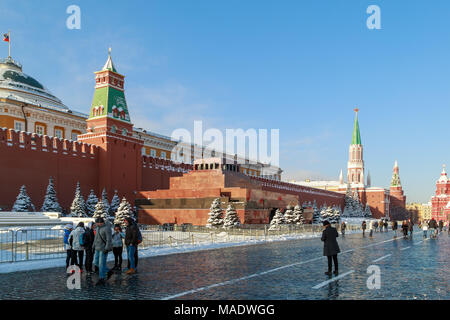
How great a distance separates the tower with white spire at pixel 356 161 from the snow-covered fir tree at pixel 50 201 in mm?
88539

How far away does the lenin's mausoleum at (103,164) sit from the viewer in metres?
32.8

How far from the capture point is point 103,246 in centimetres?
886

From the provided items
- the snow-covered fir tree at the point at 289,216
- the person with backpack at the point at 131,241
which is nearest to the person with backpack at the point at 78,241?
the person with backpack at the point at 131,241

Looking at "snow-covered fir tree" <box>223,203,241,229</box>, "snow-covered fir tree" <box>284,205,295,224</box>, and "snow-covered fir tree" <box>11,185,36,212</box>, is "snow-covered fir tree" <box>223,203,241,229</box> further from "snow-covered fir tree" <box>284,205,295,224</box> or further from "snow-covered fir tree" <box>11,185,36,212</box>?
"snow-covered fir tree" <box>11,185,36,212</box>

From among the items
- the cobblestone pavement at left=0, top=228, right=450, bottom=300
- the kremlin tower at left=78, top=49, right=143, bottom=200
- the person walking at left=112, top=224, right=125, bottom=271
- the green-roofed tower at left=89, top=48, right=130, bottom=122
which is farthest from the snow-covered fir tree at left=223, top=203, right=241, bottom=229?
the person walking at left=112, top=224, right=125, bottom=271

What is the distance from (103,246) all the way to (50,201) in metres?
25.2

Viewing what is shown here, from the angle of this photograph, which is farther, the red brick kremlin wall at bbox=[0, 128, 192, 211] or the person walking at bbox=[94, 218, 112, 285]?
the red brick kremlin wall at bbox=[0, 128, 192, 211]

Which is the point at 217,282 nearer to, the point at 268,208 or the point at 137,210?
the point at 268,208

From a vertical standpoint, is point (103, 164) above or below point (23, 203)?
above

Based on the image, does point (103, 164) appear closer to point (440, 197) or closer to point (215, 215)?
point (215, 215)

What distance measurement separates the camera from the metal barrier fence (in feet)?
43.6

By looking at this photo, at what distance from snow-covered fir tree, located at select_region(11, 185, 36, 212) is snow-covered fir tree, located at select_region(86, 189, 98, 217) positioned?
15.6 ft

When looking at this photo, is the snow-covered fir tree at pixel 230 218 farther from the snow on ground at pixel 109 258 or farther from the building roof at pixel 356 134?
the building roof at pixel 356 134

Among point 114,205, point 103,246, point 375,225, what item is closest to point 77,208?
point 114,205
